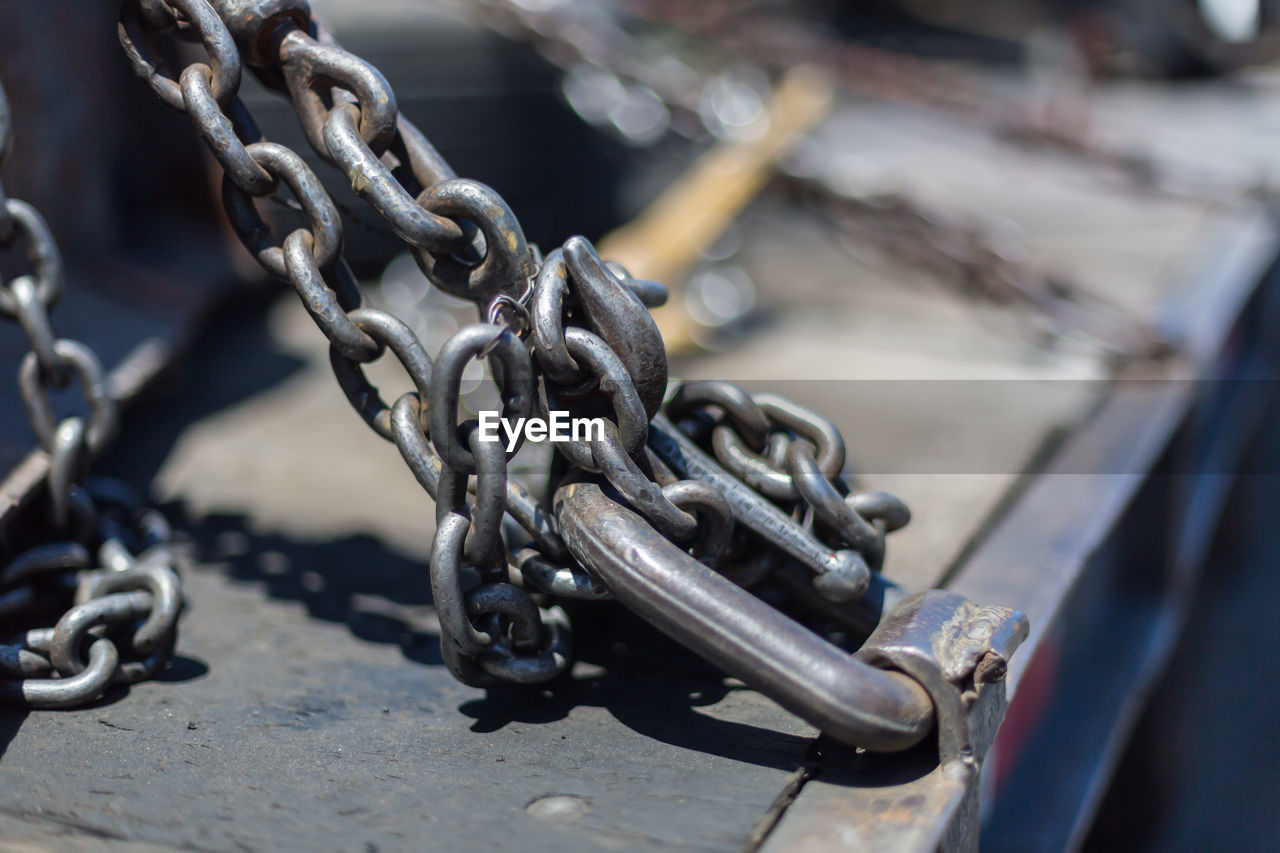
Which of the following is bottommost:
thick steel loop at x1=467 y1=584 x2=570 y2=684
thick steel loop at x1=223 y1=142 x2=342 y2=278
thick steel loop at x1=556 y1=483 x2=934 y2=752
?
thick steel loop at x1=467 y1=584 x2=570 y2=684

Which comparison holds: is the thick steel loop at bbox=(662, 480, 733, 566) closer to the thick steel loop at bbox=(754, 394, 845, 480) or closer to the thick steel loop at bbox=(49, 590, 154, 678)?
the thick steel loop at bbox=(754, 394, 845, 480)

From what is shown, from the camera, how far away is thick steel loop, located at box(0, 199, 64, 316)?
4.08ft

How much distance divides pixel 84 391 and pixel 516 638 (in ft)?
2.00

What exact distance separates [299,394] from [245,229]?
1354 millimetres

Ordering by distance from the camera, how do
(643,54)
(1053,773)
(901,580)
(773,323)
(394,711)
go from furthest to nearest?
(643,54) < (773,323) < (1053,773) < (901,580) < (394,711)

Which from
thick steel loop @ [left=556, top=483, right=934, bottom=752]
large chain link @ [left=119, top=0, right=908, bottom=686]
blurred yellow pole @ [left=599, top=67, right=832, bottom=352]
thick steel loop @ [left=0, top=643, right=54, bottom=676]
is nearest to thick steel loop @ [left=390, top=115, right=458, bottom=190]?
large chain link @ [left=119, top=0, right=908, bottom=686]

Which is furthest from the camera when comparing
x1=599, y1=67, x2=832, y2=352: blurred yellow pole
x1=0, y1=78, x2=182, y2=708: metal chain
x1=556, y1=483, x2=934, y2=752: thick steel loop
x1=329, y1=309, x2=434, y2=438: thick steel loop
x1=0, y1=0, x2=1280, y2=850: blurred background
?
x1=599, y1=67, x2=832, y2=352: blurred yellow pole

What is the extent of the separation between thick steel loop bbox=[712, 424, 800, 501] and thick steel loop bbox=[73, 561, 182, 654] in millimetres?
583

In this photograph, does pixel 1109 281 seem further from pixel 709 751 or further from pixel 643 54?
pixel 709 751

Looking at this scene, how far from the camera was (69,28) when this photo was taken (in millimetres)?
2037

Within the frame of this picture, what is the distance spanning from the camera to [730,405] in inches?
45.1

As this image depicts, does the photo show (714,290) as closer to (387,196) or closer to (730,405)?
(730,405)

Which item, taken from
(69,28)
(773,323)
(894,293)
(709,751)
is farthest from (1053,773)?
(69,28)

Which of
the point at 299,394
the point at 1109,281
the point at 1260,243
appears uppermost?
→ the point at 1260,243
